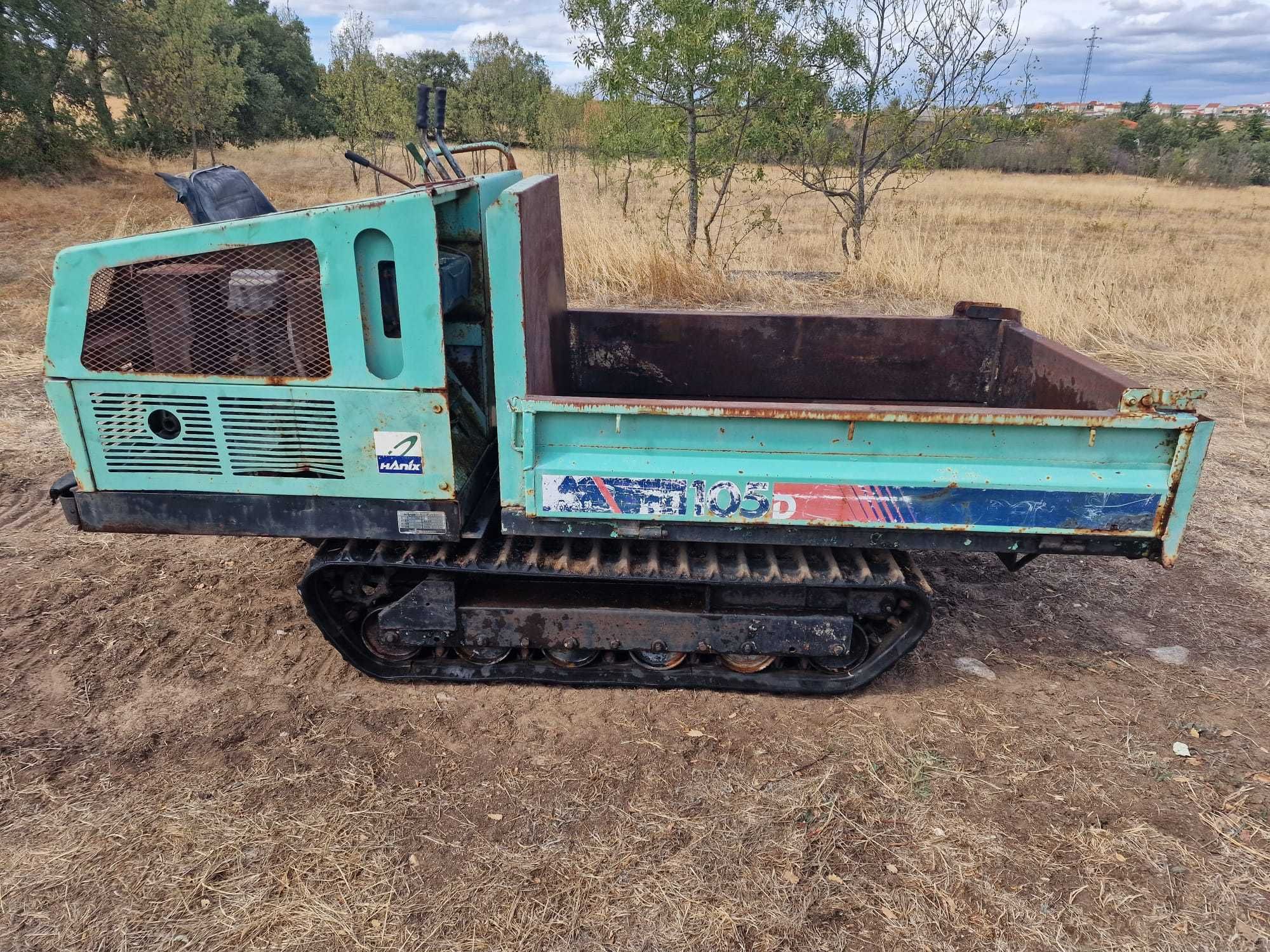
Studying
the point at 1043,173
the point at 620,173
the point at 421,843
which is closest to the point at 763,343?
the point at 421,843

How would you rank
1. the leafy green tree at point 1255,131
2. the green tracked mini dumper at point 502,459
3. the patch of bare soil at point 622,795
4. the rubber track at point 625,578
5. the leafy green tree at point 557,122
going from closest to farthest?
the patch of bare soil at point 622,795 → the green tracked mini dumper at point 502,459 → the rubber track at point 625,578 → the leafy green tree at point 557,122 → the leafy green tree at point 1255,131

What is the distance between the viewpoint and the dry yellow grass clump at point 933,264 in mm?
8727

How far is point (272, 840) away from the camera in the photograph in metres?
2.78

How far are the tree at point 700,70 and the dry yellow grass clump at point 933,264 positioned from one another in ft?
3.42

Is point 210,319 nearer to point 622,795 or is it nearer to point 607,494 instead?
point 607,494

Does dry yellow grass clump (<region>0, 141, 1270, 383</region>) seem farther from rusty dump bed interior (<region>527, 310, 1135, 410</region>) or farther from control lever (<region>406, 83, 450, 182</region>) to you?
control lever (<region>406, 83, 450, 182</region>)

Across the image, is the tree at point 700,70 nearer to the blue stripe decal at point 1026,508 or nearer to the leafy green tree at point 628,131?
the leafy green tree at point 628,131

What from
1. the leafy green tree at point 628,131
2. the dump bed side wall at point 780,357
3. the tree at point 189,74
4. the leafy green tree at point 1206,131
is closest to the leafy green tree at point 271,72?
the tree at point 189,74

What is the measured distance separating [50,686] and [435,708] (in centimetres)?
167

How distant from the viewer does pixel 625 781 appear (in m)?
3.08

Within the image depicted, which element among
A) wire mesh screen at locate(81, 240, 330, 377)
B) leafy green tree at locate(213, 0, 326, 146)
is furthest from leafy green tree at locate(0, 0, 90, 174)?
wire mesh screen at locate(81, 240, 330, 377)

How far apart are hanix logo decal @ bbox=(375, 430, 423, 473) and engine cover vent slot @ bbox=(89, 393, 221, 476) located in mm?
594

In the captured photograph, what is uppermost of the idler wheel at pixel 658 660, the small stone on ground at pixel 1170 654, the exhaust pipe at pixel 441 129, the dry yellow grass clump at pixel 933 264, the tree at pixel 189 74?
the tree at pixel 189 74

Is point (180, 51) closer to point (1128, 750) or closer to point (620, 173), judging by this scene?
point (620, 173)
